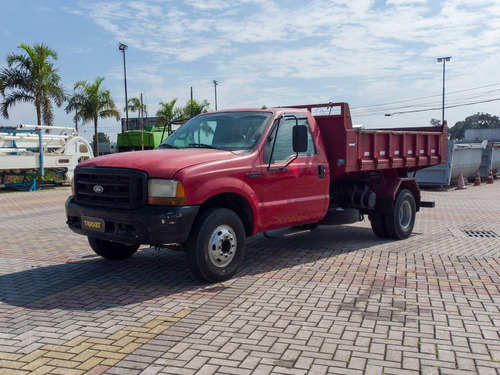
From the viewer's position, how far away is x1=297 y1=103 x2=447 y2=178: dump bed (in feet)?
25.3

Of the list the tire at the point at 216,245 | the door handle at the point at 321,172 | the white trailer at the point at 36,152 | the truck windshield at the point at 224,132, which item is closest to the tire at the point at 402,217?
the door handle at the point at 321,172

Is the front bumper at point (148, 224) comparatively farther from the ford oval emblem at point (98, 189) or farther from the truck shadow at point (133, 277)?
the truck shadow at point (133, 277)

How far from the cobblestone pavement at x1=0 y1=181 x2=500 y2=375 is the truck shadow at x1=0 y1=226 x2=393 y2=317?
23 mm

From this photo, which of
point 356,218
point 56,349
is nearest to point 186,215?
point 56,349

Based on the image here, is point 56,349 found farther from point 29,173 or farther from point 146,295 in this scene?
point 29,173

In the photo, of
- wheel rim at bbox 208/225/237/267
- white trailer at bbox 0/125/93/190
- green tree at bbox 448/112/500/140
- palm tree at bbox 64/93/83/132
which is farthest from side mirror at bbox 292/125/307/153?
green tree at bbox 448/112/500/140

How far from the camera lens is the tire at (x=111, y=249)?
22.9 ft

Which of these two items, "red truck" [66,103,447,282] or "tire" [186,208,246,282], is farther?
"tire" [186,208,246,282]

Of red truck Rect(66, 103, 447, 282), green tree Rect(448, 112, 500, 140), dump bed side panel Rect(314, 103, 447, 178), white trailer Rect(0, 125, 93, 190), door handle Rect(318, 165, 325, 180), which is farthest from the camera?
green tree Rect(448, 112, 500, 140)

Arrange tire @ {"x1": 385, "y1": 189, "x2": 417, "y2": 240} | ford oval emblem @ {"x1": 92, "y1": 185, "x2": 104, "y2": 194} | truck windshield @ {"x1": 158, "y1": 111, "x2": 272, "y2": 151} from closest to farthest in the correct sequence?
ford oval emblem @ {"x1": 92, "y1": 185, "x2": 104, "y2": 194} → truck windshield @ {"x1": 158, "y1": 111, "x2": 272, "y2": 151} → tire @ {"x1": 385, "y1": 189, "x2": 417, "y2": 240}

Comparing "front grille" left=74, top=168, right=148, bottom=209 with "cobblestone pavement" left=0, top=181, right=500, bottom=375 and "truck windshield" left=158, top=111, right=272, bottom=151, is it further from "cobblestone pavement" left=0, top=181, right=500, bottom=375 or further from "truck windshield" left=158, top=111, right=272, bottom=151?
"truck windshield" left=158, top=111, right=272, bottom=151

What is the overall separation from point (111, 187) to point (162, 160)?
686mm

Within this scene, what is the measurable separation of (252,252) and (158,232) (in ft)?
8.82

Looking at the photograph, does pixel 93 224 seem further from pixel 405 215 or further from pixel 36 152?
pixel 36 152
